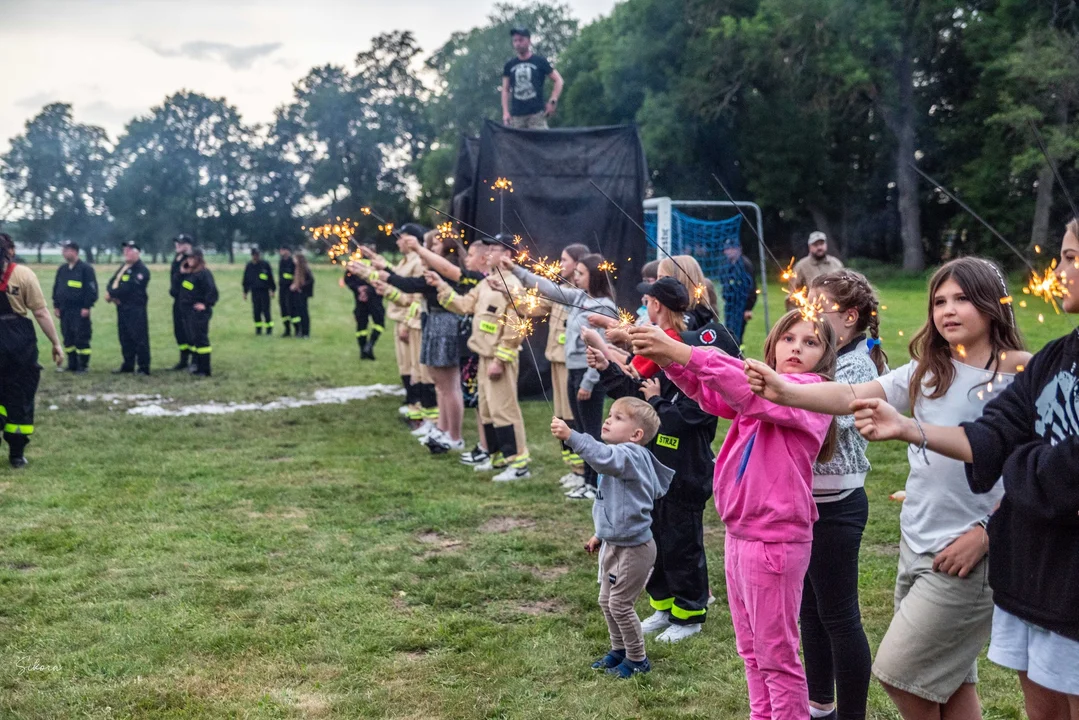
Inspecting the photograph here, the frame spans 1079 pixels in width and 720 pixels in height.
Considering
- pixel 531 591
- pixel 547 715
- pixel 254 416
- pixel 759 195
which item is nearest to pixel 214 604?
pixel 531 591

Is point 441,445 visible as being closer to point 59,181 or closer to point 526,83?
point 526,83

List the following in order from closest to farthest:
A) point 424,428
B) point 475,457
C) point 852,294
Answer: point 852,294, point 475,457, point 424,428

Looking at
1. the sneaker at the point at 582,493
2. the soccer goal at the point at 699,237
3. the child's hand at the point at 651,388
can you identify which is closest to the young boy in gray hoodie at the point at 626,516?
the child's hand at the point at 651,388

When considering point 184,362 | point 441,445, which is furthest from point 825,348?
point 184,362

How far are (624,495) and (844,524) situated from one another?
3.72 feet

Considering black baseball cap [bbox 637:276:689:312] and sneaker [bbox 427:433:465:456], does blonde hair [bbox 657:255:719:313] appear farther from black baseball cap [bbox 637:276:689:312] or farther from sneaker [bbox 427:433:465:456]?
sneaker [bbox 427:433:465:456]

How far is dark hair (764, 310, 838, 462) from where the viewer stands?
3.35 m

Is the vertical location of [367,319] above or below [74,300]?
below

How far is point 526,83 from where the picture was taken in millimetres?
12734

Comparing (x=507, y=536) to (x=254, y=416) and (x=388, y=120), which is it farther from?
(x=388, y=120)

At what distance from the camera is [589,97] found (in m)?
44.7

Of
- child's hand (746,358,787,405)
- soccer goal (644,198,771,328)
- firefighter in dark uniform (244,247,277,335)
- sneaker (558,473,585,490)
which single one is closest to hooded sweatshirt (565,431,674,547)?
child's hand (746,358,787,405)

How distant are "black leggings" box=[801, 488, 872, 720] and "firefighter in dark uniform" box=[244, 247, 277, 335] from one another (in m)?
21.1

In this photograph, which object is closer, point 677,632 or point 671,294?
point 671,294
